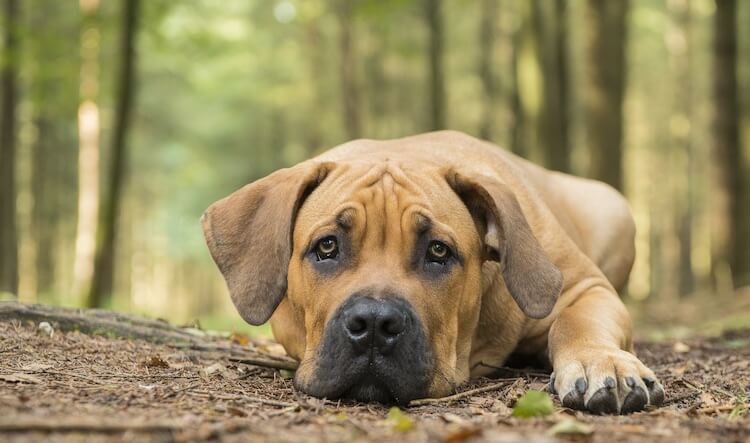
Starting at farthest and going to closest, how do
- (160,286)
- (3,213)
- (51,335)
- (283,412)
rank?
1. (160,286)
2. (3,213)
3. (51,335)
4. (283,412)

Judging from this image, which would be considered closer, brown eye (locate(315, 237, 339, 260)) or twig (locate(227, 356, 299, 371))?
brown eye (locate(315, 237, 339, 260))

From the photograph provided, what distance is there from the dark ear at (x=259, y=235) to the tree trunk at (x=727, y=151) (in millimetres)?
10706

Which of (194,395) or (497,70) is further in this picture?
(497,70)

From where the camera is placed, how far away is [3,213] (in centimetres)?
1681

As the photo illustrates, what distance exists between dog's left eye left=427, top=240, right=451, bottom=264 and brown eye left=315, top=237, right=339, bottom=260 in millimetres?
460

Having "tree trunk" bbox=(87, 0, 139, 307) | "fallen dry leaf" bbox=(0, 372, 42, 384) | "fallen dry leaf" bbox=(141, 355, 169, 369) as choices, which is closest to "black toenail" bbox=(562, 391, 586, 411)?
"fallen dry leaf" bbox=(141, 355, 169, 369)

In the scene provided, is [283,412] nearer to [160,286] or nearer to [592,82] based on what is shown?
[592,82]

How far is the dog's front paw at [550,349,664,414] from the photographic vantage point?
380cm

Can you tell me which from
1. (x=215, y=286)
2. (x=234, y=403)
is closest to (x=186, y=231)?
(x=215, y=286)

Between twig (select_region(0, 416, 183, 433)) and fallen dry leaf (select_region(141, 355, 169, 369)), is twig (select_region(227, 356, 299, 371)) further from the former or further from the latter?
twig (select_region(0, 416, 183, 433))

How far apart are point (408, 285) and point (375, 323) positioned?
14.3 inches

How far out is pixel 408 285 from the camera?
13.4 feet

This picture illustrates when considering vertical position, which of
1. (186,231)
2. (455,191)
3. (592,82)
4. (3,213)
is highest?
(592,82)

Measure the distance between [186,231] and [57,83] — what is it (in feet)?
42.3
